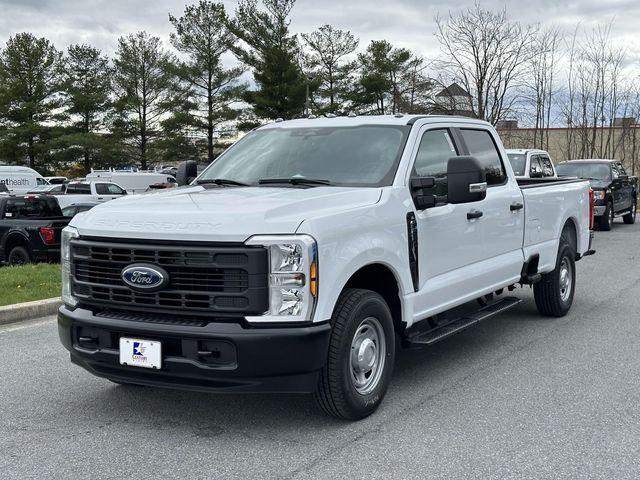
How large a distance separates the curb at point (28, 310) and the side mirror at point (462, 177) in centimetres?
522

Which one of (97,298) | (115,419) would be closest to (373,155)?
(97,298)

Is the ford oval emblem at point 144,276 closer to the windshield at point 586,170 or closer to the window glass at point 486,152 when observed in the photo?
the window glass at point 486,152

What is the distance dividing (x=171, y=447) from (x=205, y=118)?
51.5 metres

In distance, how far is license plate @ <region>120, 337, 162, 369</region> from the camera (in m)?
4.31

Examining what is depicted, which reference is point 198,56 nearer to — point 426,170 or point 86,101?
point 86,101

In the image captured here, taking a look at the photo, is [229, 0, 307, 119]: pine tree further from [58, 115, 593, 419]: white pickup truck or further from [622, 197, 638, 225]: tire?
[58, 115, 593, 419]: white pickup truck

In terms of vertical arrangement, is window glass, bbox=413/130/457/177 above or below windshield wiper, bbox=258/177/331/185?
above

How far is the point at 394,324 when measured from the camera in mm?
5273

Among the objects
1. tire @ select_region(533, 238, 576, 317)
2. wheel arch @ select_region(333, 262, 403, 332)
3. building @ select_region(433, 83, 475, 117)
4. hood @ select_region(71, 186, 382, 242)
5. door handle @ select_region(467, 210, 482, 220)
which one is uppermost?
building @ select_region(433, 83, 475, 117)

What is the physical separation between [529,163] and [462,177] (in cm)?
1229

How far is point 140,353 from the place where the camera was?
4.37m

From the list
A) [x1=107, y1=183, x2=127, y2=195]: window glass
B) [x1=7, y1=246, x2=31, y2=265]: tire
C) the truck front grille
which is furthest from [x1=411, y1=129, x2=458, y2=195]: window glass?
Result: [x1=107, y1=183, x2=127, y2=195]: window glass

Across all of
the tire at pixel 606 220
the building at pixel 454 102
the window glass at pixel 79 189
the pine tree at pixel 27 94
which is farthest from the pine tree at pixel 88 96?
the tire at pixel 606 220

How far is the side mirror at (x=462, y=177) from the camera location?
17.2 feet
